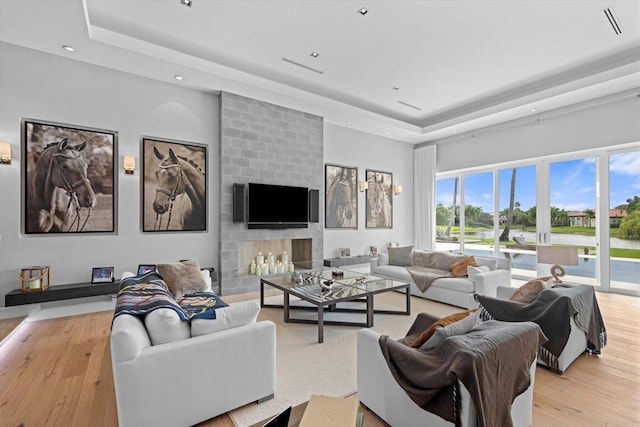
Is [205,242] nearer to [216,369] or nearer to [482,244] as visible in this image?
[216,369]

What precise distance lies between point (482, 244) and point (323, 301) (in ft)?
17.5

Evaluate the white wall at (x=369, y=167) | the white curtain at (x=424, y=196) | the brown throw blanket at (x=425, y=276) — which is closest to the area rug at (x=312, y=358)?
the brown throw blanket at (x=425, y=276)

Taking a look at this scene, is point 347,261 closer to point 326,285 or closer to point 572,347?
point 326,285

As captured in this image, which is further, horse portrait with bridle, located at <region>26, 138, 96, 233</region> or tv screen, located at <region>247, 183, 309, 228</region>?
tv screen, located at <region>247, 183, 309, 228</region>

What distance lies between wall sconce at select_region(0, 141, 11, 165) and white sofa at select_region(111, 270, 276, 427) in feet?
10.7

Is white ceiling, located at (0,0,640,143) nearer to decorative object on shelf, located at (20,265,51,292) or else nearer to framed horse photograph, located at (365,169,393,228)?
framed horse photograph, located at (365,169,393,228)

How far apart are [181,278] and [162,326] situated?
1787 mm

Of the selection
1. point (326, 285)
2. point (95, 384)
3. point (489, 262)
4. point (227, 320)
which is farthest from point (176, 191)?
point (489, 262)

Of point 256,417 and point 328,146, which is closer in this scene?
point 256,417

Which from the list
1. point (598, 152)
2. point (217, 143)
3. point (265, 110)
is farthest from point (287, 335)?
point (598, 152)

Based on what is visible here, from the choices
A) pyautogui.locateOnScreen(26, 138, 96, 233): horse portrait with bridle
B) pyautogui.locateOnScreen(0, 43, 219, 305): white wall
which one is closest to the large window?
pyautogui.locateOnScreen(0, 43, 219, 305): white wall

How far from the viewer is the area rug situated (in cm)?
212

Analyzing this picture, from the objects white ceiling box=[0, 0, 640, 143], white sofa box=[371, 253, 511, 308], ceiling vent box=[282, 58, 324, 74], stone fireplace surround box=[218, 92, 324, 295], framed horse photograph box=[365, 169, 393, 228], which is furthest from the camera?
framed horse photograph box=[365, 169, 393, 228]

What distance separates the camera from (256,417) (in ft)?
6.44
